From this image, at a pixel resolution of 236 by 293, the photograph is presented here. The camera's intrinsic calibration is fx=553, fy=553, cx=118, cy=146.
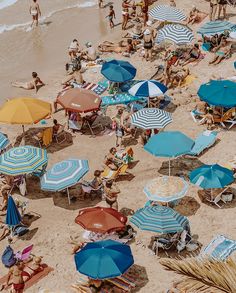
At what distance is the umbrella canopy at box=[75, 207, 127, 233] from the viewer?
12828 millimetres

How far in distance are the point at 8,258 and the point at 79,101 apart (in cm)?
701

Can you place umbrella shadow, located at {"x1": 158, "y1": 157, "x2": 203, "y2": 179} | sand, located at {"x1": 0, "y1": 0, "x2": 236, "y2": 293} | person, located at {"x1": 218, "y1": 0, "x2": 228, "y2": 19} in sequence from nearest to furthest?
sand, located at {"x1": 0, "y1": 0, "x2": 236, "y2": 293}, umbrella shadow, located at {"x1": 158, "y1": 157, "x2": 203, "y2": 179}, person, located at {"x1": 218, "y1": 0, "x2": 228, "y2": 19}

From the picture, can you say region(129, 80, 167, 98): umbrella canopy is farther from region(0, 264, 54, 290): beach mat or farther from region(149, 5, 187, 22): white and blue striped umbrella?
region(0, 264, 54, 290): beach mat

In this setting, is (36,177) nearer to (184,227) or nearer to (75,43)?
(184,227)

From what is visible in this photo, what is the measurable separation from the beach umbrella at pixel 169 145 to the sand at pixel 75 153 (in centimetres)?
113

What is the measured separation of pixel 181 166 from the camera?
16.8 metres

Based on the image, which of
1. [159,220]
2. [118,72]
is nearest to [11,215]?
[159,220]

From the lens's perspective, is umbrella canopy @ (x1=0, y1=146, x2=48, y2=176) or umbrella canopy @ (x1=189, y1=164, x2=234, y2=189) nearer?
umbrella canopy @ (x1=189, y1=164, x2=234, y2=189)

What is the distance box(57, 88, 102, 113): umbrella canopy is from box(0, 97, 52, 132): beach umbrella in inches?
26.3

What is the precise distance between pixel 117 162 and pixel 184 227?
14.2ft

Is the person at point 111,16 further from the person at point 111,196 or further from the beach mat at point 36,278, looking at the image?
the beach mat at point 36,278

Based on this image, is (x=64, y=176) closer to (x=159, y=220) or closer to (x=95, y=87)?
(x=159, y=220)

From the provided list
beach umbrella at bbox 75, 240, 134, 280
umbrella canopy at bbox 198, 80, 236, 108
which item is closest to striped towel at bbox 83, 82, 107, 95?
umbrella canopy at bbox 198, 80, 236, 108

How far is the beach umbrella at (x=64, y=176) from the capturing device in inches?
576
